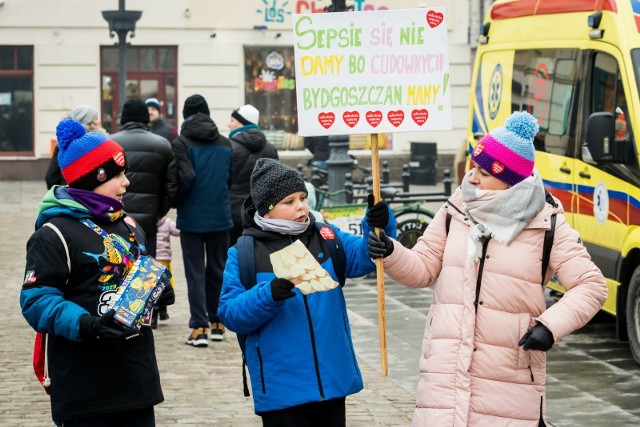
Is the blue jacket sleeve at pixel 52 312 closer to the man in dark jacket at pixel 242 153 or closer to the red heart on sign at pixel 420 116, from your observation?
the red heart on sign at pixel 420 116

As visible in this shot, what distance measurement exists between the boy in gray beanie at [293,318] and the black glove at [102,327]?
448mm

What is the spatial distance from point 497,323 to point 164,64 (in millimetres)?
25245

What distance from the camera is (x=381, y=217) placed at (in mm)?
5297

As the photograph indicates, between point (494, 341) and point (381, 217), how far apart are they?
0.66m

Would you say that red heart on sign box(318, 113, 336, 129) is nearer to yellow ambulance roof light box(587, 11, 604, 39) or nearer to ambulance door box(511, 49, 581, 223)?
yellow ambulance roof light box(587, 11, 604, 39)

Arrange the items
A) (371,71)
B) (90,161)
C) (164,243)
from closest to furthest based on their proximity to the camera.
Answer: (90,161)
(371,71)
(164,243)

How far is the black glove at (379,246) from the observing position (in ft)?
17.2

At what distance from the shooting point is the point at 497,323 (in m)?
5.10

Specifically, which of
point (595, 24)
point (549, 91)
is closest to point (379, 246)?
point (595, 24)

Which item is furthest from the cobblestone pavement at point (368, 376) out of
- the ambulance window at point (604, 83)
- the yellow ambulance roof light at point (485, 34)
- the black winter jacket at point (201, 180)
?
the yellow ambulance roof light at point (485, 34)

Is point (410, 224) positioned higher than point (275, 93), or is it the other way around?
point (275, 93)

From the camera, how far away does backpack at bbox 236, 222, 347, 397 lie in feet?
17.1

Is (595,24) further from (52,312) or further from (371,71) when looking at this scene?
(52,312)

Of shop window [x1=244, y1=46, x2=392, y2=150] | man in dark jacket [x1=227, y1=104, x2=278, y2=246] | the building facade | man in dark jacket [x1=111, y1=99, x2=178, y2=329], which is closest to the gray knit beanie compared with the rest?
man in dark jacket [x1=111, y1=99, x2=178, y2=329]
